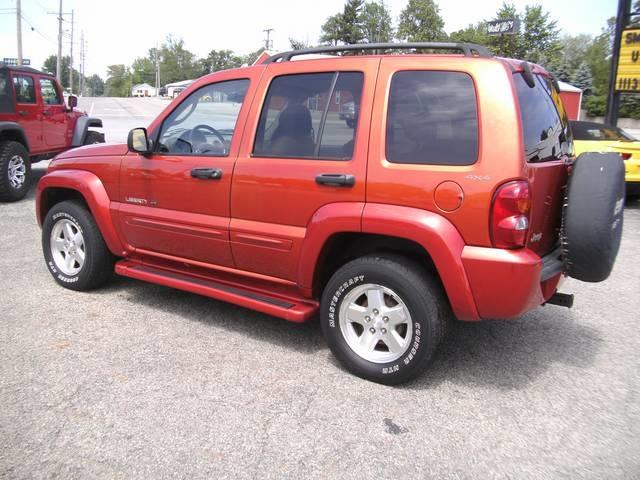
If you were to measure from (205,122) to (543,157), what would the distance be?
2.40 meters

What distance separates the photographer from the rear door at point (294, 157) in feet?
11.0

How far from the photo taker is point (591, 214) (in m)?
3.11

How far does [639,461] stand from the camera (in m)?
2.65

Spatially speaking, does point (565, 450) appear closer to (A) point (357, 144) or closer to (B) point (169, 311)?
(A) point (357, 144)

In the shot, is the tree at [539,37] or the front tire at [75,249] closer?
the front tire at [75,249]

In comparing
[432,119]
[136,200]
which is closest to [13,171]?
[136,200]

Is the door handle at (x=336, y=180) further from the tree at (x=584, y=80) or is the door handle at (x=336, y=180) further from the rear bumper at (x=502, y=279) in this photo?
the tree at (x=584, y=80)

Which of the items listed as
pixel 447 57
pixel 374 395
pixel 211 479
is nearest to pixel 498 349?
pixel 374 395

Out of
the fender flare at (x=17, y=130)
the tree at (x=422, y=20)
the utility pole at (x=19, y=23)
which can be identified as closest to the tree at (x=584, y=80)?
the tree at (x=422, y=20)

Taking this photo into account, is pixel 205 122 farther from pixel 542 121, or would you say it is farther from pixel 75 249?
pixel 542 121

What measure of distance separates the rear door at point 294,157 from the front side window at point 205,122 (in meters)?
0.22

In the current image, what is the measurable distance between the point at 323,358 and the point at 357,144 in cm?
146

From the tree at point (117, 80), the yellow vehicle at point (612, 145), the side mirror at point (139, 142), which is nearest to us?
the side mirror at point (139, 142)

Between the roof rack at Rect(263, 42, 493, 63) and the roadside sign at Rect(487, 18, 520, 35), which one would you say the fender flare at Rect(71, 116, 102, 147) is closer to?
the roof rack at Rect(263, 42, 493, 63)
